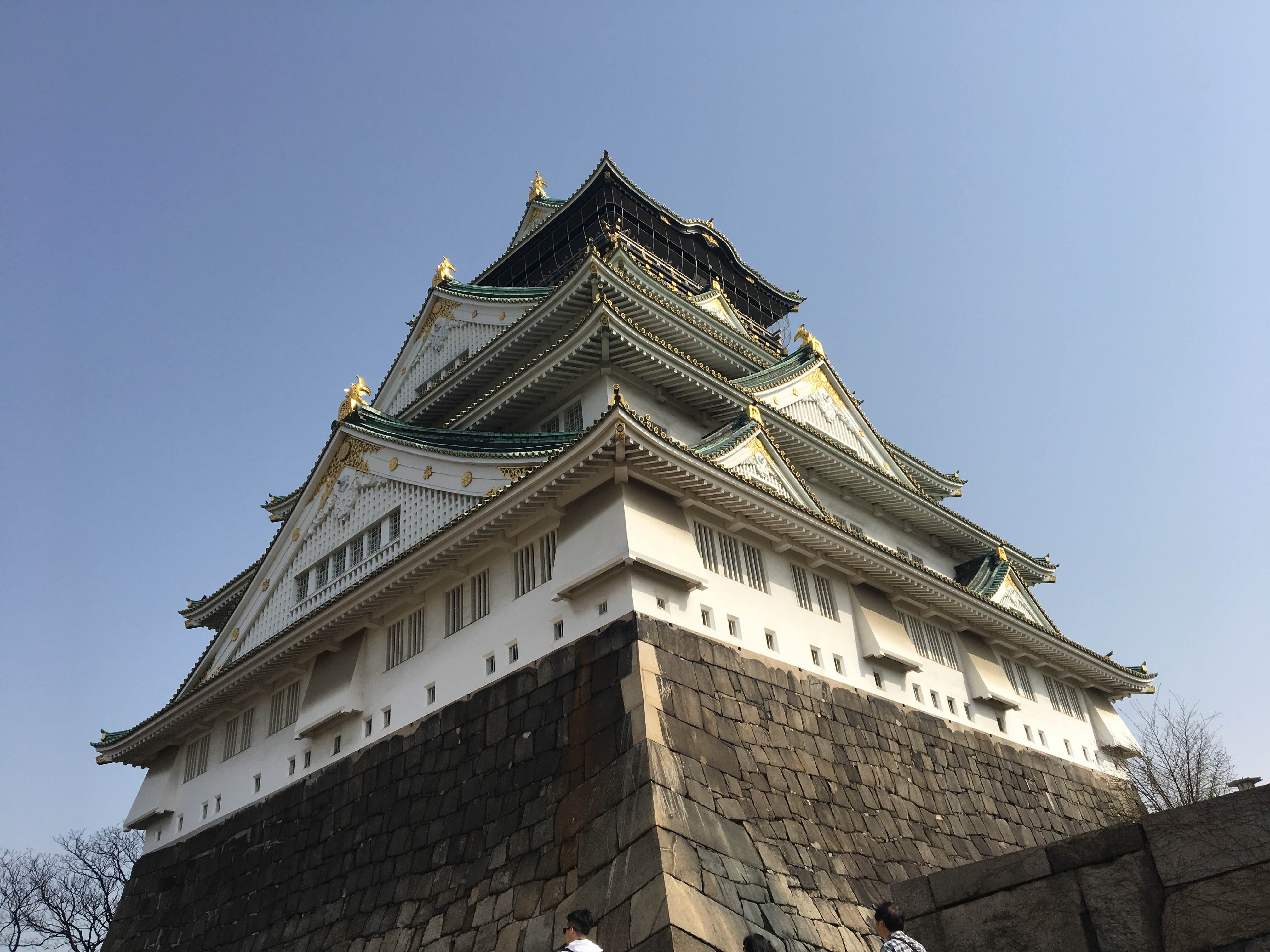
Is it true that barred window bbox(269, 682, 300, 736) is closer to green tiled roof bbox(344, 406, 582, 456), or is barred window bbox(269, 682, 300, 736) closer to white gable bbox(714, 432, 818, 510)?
green tiled roof bbox(344, 406, 582, 456)

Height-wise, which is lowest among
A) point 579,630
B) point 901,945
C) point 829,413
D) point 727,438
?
point 901,945

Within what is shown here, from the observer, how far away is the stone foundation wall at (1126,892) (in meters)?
7.06

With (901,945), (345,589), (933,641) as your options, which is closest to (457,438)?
(345,589)

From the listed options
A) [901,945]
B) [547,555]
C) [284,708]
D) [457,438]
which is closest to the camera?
[901,945]

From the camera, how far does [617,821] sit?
11.0 meters

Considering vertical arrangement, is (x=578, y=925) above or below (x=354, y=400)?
below

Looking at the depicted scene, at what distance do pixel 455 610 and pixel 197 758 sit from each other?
747 cm

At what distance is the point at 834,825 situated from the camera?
43.2 feet

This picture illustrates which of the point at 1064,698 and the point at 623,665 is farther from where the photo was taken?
the point at 1064,698

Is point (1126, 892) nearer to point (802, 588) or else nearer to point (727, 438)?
point (802, 588)

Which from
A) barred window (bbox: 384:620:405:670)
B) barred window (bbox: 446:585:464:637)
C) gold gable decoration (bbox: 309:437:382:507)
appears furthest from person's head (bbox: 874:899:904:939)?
gold gable decoration (bbox: 309:437:382:507)

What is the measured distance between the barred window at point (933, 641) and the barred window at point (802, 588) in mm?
2646

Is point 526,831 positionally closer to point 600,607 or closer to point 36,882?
point 600,607

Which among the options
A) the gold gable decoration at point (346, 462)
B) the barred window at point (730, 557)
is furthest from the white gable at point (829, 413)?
the gold gable decoration at point (346, 462)
